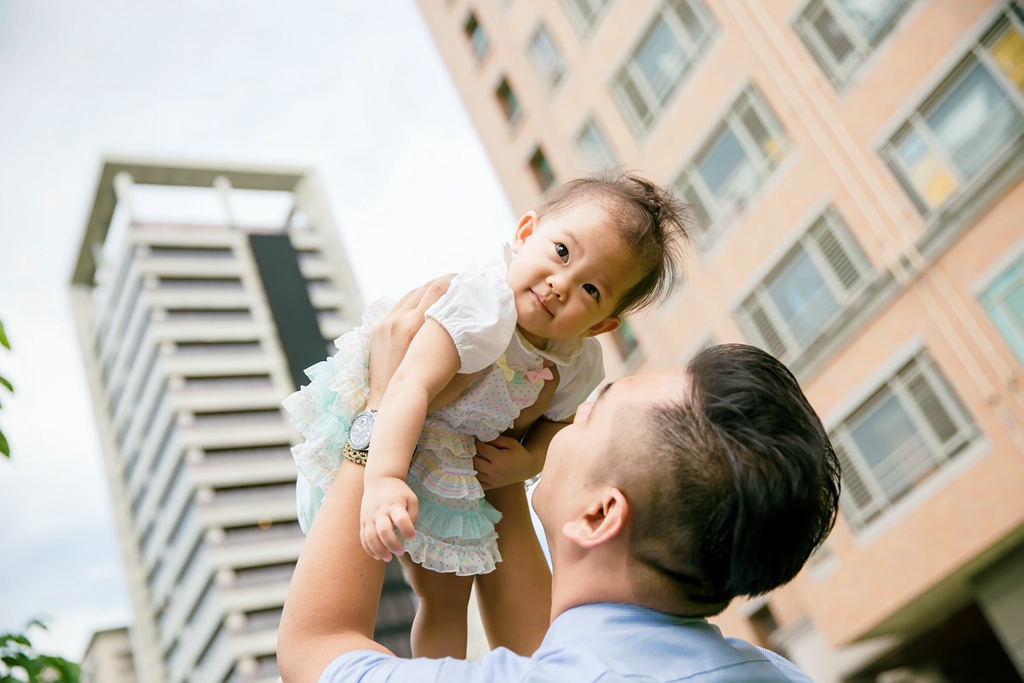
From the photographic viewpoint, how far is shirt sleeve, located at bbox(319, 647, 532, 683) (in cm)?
115

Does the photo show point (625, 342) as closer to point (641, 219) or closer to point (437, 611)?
point (641, 219)

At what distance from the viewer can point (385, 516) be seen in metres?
1.34

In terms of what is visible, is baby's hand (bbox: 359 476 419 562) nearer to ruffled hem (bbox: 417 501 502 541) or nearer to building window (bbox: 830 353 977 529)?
ruffled hem (bbox: 417 501 502 541)

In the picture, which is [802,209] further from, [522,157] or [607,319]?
→ [607,319]

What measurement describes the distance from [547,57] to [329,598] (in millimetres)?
15105

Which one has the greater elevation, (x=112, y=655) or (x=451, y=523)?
(x=112, y=655)

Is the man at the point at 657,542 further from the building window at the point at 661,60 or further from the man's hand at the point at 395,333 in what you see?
the building window at the point at 661,60

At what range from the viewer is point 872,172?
411 inches

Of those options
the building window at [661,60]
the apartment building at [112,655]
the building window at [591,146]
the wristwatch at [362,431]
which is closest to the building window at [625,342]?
the building window at [591,146]

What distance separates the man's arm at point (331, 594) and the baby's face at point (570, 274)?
0.54 meters

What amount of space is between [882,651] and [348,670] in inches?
490

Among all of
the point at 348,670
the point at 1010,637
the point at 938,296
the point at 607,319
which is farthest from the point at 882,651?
the point at 348,670

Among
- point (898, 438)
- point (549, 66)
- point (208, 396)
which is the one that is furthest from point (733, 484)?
point (208, 396)

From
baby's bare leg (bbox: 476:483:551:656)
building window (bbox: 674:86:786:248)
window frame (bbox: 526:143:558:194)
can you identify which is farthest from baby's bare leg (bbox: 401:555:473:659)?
window frame (bbox: 526:143:558:194)
